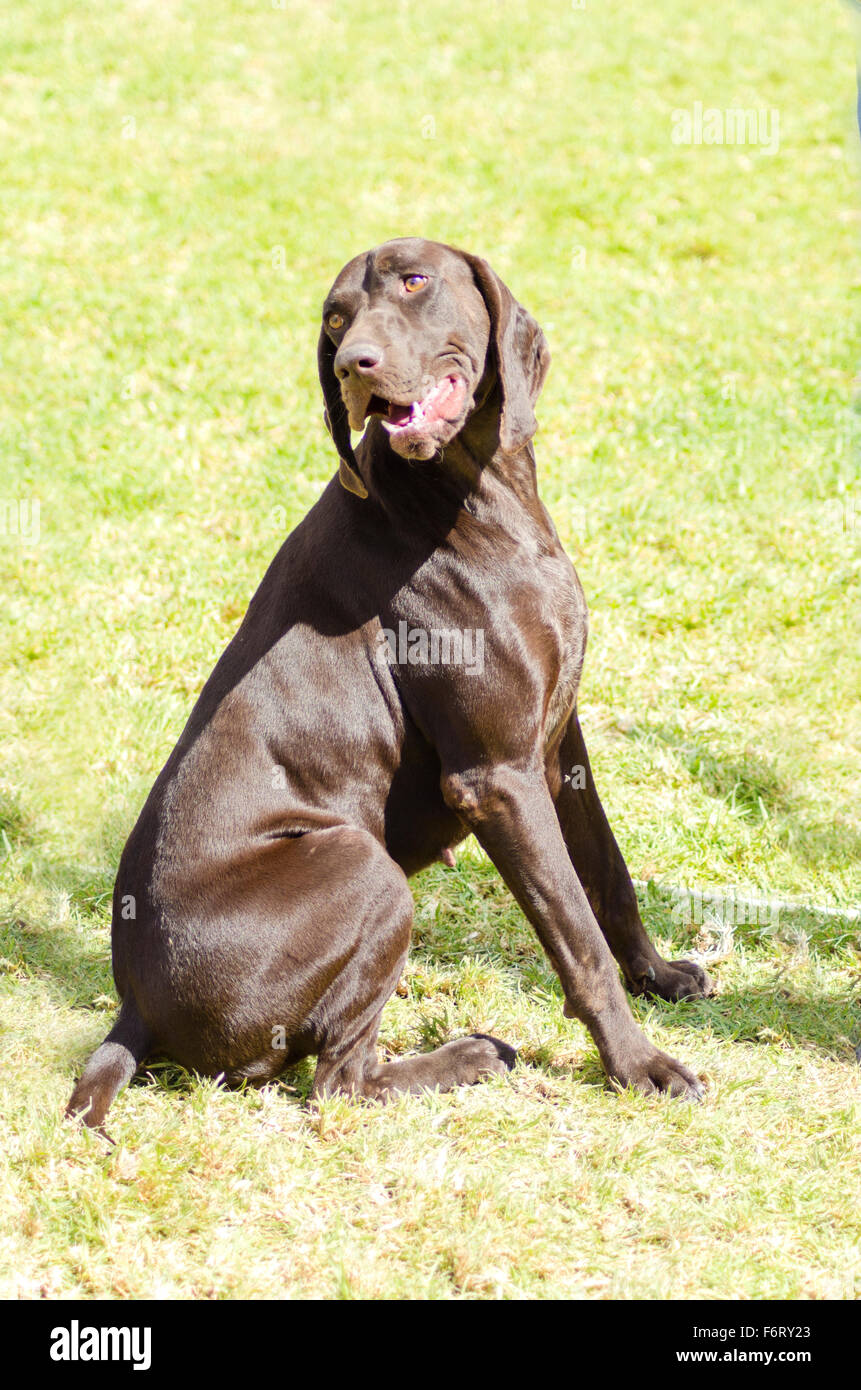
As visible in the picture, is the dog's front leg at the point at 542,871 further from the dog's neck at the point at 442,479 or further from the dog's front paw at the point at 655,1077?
the dog's neck at the point at 442,479

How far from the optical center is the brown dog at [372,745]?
10.2 ft

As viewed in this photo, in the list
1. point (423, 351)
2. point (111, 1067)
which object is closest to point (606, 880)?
point (111, 1067)

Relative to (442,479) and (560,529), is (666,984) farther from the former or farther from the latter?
(560,529)

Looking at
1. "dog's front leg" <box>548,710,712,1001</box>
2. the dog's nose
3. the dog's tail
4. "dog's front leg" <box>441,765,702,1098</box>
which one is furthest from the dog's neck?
the dog's tail

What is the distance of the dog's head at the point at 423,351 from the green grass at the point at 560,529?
1.65 metres

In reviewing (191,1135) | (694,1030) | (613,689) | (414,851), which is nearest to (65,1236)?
(191,1135)

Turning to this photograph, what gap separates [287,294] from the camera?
27.1 ft

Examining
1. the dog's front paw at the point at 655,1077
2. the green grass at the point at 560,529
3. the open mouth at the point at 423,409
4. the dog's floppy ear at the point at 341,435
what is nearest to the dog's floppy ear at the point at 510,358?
the open mouth at the point at 423,409

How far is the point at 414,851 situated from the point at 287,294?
5.71 m

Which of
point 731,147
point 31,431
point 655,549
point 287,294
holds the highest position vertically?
point 731,147

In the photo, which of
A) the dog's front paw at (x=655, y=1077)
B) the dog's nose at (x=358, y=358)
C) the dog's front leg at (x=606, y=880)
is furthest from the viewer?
the dog's front leg at (x=606, y=880)

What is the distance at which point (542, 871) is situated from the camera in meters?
3.14

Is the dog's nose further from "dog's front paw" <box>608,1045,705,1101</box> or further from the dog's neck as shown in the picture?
"dog's front paw" <box>608,1045,705,1101</box>

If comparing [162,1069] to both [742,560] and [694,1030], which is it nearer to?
[694,1030]
